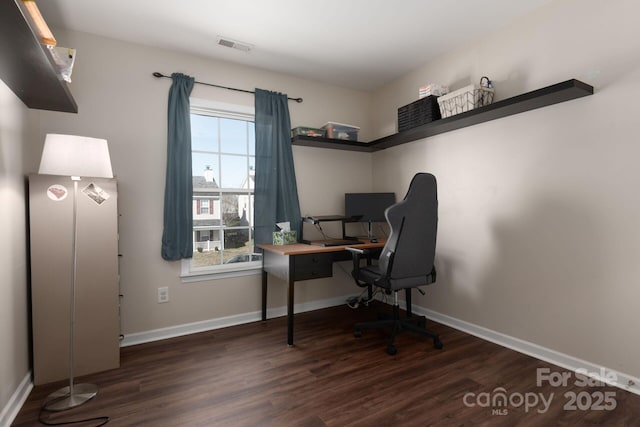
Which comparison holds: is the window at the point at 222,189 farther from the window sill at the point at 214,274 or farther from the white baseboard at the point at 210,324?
the white baseboard at the point at 210,324

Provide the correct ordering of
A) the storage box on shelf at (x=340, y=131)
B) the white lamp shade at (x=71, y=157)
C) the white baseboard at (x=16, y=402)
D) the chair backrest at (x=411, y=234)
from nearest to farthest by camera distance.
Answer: the white baseboard at (x=16, y=402)
the white lamp shade at (x=71, y=157)
the chair backrest at (x=411, y=234)
the storage box on shelf at (x=340, y=131)

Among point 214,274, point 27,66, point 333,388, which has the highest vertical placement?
point 27,66

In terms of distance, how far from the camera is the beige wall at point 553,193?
1.91 metres

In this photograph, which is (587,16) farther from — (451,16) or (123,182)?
(123,182)

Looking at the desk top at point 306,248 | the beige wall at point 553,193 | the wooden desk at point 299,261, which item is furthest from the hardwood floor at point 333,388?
the desk top at point 306,248

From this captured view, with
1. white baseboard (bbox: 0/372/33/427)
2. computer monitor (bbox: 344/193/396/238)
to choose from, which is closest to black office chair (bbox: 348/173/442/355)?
computer monitor (bbox: 344/193/396/238)

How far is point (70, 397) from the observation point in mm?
1815

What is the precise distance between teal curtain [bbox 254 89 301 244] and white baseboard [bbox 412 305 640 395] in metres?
1.81

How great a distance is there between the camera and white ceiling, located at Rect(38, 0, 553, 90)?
224 cm

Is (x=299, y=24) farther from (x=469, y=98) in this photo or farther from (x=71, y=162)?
(x=71, y=162)

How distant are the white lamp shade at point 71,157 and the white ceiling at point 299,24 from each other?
1.12 meters

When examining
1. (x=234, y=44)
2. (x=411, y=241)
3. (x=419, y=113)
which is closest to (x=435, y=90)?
(x=419, y=113)

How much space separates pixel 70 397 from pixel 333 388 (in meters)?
1.52

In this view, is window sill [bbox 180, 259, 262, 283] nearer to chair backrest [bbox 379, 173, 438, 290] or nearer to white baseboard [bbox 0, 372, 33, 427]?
white baseboard [bbox 0, 372, 33, 427]
